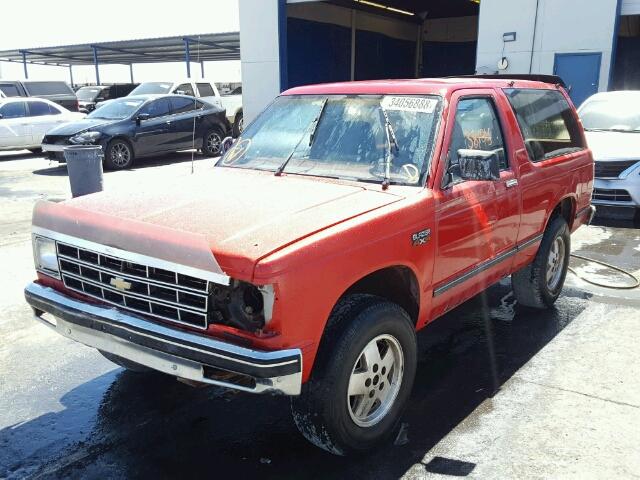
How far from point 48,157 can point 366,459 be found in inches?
505

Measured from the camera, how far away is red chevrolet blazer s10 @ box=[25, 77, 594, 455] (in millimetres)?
2652

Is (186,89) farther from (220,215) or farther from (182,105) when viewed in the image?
(220,215)

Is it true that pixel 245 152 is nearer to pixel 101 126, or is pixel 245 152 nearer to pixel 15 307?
pixel 15 307

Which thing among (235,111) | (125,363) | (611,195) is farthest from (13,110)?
(611,195)

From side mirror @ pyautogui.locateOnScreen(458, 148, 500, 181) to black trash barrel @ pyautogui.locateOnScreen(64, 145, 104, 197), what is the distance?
6993mm

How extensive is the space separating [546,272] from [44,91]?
18360mm

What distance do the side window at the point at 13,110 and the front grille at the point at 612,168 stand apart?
14.2m

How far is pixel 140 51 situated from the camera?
39438 millimetres

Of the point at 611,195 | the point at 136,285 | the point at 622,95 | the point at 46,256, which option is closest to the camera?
the point at 136,285

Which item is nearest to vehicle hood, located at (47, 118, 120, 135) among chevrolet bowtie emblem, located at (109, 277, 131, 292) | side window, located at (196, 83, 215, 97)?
side window, located at (196, 83, 215, 97)

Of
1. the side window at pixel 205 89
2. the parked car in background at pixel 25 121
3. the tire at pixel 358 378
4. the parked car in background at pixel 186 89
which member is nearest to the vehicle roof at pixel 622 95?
the tire at pixel 358 378

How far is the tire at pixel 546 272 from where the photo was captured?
5.00 metres

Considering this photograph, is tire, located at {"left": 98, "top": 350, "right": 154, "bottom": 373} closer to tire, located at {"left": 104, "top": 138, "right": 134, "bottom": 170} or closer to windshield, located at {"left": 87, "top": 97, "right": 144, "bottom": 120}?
tire, located at {"left": 104, "top": 138, "right": 134, "bottom": 170}

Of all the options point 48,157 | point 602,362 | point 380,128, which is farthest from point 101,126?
point 602,362
